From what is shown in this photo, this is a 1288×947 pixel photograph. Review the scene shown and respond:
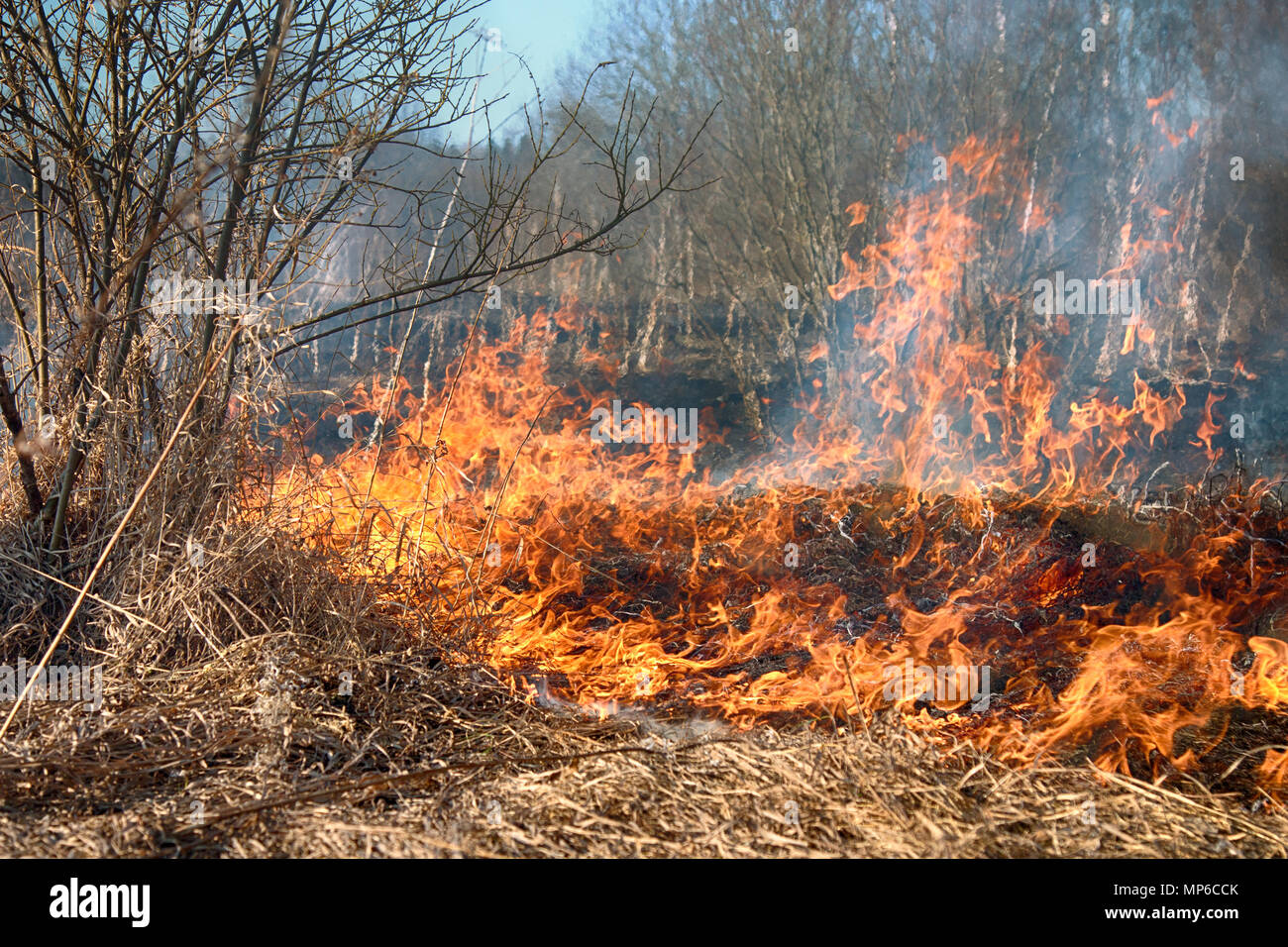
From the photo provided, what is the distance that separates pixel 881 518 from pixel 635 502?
194 centimetres

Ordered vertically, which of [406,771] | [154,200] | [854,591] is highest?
[154,200]

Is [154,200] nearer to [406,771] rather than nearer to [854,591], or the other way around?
[406,771]

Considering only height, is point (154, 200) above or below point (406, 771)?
above

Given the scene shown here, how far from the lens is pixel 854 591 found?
530 cm

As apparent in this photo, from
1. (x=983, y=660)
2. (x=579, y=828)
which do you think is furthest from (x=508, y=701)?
(x=983, y=660)

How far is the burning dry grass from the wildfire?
32cm

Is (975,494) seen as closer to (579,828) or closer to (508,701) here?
(508,701)

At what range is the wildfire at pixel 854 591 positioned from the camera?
148 inches

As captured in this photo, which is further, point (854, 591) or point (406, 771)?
point (854, 591)

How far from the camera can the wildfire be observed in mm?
3756

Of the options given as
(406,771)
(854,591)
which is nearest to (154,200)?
(406,771)

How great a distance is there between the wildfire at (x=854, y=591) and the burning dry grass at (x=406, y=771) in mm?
317

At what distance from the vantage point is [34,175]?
3.78 m

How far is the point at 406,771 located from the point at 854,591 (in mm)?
3023
